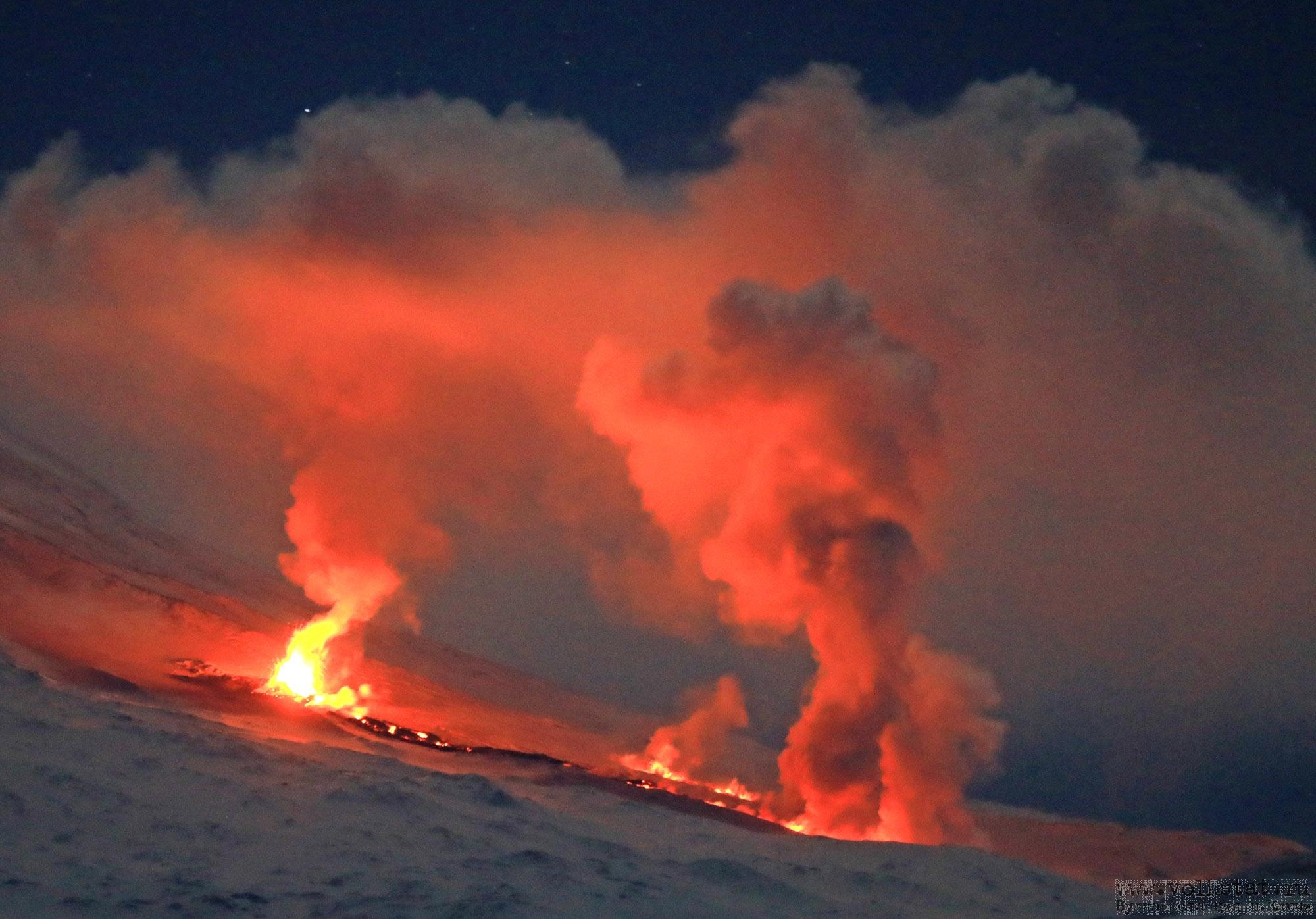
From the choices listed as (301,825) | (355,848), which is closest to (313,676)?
(301,825)

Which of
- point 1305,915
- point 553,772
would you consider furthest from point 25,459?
point 1305,915

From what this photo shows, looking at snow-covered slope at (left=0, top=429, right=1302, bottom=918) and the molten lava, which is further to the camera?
the molten lava

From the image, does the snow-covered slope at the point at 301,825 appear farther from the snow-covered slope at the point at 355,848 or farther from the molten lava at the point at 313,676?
the molten lava at the point at 313,676

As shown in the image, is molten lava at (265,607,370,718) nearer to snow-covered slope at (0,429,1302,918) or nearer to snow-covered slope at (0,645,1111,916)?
snow-covered slope at (0,429,1302,918)

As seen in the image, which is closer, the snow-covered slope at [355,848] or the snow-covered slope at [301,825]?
the snow-covered slope at [355,848]

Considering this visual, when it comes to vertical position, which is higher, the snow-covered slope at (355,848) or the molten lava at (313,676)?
the molten lava at (313,676)

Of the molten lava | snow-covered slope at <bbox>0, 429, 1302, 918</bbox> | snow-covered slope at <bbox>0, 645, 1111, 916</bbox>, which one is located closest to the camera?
snow-covered slope at <bbox>0, 645, 1111, 916</bbox>

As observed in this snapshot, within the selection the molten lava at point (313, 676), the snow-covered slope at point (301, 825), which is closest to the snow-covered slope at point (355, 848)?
the snow-covered slope at point (301, 825)

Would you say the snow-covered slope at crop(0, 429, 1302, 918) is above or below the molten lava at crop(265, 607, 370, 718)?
below

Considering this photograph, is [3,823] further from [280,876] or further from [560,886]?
[560,886]

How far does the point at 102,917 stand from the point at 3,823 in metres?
3.92

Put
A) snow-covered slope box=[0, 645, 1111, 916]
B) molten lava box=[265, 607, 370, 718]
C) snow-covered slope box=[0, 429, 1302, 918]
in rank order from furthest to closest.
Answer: molten lava box=[265, 607, 370, 718] < snow-covered slope box=[0, 429, 1302, 918] < snow-covered slope box=[0, 645, 1111, 916]

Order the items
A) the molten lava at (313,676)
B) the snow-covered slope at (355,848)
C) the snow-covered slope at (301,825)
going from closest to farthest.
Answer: the snow-covered slope at (355,848) → the snow-covered slope at (301,825) → the molten lava at (313,676)

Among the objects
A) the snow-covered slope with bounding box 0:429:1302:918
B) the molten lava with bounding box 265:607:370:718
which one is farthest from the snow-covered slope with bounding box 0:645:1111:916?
the molten lava with bounding box 265:607:370:718
